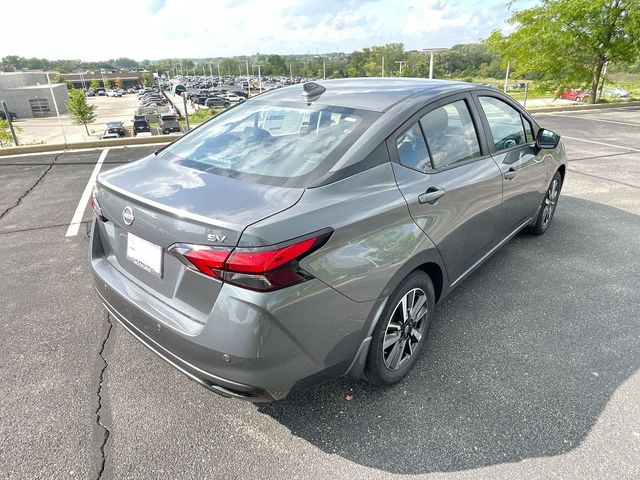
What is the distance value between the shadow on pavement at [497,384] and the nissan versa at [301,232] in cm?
23

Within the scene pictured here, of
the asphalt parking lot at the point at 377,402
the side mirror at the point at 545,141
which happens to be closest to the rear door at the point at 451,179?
the asphalt parking lot at the point at 377,402

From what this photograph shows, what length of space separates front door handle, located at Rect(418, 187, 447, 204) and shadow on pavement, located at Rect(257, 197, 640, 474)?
1.02 m

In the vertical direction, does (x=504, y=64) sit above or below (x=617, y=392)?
above

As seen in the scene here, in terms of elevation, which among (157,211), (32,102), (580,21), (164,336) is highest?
(580,21)

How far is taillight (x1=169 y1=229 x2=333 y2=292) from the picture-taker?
1.66m

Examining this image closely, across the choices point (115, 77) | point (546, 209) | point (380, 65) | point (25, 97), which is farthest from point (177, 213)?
point (115, 77)

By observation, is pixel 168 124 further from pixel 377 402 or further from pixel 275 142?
pixel 377 402

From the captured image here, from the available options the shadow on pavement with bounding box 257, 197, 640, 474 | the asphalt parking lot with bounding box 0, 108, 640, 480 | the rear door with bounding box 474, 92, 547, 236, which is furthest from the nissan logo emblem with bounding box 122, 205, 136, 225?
the rear door with bounding box 474, 92, 547, 236

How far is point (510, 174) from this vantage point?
3.31m

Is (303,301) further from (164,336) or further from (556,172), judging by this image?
(556,172)

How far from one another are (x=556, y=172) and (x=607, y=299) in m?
1.65

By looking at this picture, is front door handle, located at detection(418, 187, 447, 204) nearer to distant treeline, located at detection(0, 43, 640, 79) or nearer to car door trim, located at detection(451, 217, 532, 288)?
car door trim, located at detection(451, 217, 532, 288)

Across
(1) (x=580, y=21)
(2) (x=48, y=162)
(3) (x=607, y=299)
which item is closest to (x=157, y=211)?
(3) (x=607, y=299)

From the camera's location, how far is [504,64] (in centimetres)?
2181
